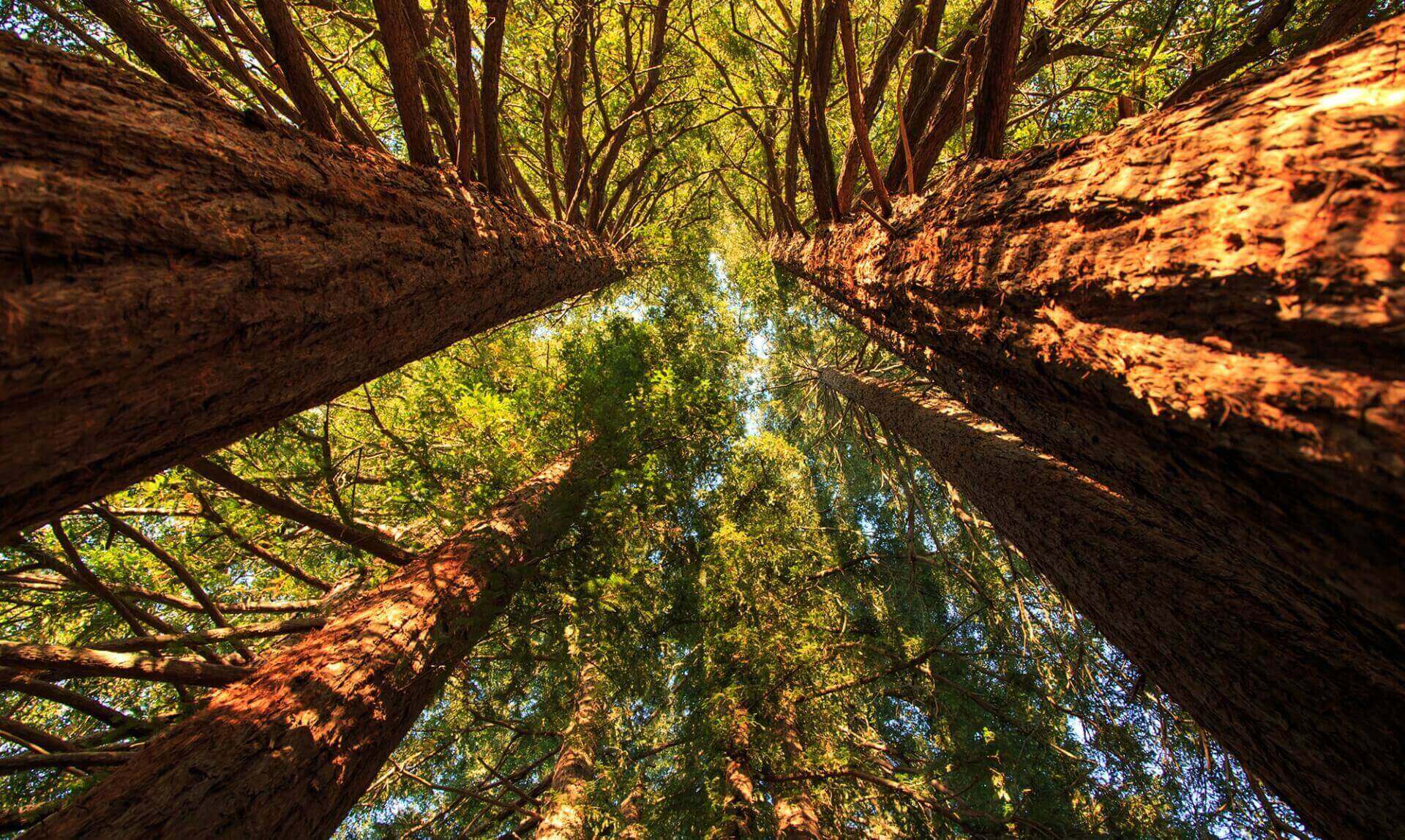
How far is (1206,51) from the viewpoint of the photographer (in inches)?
132

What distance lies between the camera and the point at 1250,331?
97cm

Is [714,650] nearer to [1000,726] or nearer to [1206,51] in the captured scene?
[1000,726]

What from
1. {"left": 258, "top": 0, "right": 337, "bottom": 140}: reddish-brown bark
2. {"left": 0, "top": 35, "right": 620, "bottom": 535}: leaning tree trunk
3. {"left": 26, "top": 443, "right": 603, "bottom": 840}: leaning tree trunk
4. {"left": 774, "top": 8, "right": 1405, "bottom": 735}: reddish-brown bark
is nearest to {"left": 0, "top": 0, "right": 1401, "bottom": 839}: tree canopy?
{"left": 258, "top": 0, "right": 337, "bottom": 140}: reddish-brown bark

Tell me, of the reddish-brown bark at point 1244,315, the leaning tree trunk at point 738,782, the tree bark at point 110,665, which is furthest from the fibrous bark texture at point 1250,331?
the tree bark at point 110,665

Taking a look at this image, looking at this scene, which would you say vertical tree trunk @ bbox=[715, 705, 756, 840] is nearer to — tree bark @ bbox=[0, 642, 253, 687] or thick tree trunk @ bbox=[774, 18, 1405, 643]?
tree bark @ bbox=[0, 642, 253, 687]

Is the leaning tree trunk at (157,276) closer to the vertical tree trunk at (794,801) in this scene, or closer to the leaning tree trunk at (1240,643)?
the leaning tree trunk at (1240,643)

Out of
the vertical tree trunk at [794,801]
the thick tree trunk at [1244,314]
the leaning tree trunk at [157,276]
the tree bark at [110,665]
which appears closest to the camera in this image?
the thick tree trunk at [1244,314]

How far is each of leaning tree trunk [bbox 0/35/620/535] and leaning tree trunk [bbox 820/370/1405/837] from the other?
2.57m

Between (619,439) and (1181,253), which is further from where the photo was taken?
(619,439)

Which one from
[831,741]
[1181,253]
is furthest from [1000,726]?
[1181,253]

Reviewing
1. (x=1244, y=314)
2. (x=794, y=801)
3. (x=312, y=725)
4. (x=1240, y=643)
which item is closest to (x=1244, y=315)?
(x=1244, y=314)

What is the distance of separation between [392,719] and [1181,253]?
11.1 ft

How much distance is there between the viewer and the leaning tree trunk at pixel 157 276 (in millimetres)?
897

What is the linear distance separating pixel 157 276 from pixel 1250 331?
7.48 feet
